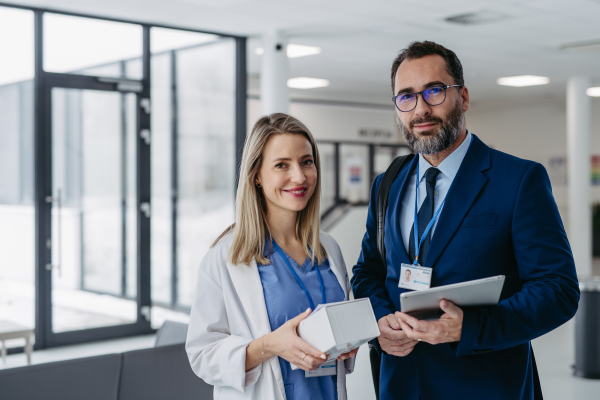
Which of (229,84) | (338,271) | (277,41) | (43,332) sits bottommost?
(43,332)

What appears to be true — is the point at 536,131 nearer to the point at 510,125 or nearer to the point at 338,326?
the point at 510,125

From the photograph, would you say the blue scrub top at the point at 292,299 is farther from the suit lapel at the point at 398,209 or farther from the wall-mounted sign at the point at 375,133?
the wall-mounted sign at the point at 375,133

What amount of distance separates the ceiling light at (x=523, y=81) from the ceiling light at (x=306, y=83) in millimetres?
3002

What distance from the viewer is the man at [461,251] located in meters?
1.58

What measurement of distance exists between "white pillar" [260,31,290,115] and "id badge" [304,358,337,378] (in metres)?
5.13

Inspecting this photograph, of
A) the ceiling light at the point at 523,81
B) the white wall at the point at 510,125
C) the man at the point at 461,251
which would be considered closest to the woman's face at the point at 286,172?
the man at the point at 461,251

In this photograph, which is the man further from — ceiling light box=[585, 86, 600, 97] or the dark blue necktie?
ceiling light box=[585, 86, 600, 97]

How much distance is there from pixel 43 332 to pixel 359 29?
4400 mm

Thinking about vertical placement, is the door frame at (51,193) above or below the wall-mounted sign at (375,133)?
below

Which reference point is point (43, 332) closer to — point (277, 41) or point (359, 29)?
point (277, 41)

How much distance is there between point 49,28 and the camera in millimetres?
5758

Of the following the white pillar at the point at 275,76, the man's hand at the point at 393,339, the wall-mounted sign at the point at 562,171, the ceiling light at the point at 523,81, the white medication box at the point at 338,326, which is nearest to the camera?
the white medication box at the point at 338,326

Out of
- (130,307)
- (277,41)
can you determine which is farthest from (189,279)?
(277,41)

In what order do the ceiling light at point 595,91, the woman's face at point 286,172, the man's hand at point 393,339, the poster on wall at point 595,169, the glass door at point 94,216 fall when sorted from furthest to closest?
the poster on wall at point 595,169
the ceiling light at point 595,91
the glass door at point 94,216
the woman's face at point 286,172
the man's hand at point 393,339
